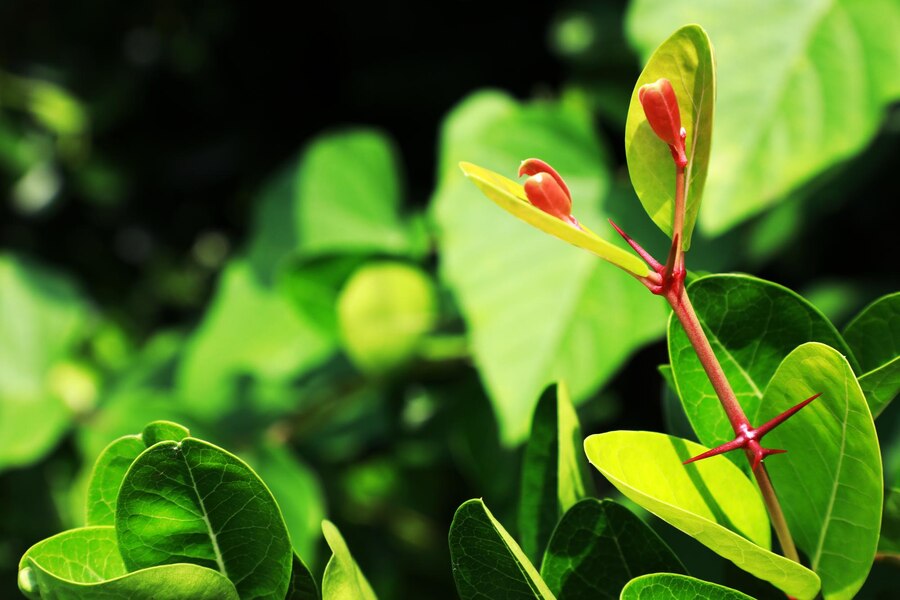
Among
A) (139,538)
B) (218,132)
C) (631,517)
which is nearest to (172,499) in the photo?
(139,538)

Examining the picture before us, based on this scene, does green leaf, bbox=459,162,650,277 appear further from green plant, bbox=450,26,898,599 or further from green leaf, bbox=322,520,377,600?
green leaf, bbox=322,520,377,600

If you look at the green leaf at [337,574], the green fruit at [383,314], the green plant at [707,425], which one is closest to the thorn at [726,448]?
the green plant at [707,425]

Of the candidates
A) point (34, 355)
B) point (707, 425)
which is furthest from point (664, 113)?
point (34, 355)

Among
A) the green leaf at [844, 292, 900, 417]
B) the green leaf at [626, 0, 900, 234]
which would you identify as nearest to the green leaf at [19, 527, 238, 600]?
the green leaf at [844, 292, 900, 417]

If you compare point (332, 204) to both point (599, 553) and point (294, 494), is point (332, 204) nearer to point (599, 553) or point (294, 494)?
point (294, 494)

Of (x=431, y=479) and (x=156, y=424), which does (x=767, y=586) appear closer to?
(x=156, y=424)

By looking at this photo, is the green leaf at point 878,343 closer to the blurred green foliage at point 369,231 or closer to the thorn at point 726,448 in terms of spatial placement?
the thorn at point 726,448
